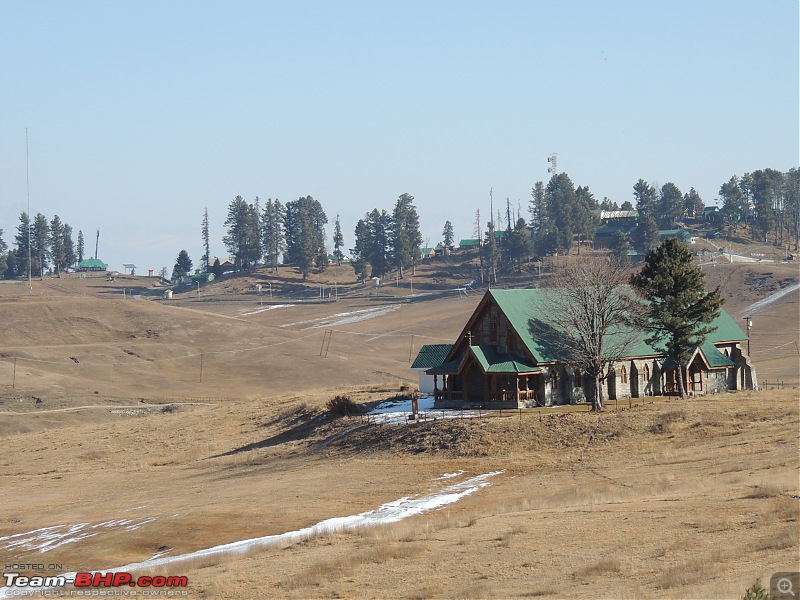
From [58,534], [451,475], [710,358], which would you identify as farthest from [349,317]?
[58,534]

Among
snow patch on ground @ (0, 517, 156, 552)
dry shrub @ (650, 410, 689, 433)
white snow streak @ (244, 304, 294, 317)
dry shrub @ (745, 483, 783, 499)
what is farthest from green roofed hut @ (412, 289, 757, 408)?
white snow streak @ (244, 304, 294, 317)

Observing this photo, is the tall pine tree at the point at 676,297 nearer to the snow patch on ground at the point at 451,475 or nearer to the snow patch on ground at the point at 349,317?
the snow patch on ground at the point at 451,475

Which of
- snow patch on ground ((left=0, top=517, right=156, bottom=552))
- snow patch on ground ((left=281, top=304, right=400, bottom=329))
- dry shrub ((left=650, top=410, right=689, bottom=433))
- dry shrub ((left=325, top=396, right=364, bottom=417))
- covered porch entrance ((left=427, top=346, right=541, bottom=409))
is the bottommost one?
snow patch on ground ((left=0, top=517, right=156, bottom=552))

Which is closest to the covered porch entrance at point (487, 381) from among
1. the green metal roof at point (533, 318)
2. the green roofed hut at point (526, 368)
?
the green roofed hut at point (526, 368)

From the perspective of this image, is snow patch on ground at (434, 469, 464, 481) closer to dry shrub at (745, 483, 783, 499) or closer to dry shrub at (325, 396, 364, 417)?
dry shrub at (745, 483, 783, 499)

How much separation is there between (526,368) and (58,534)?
28.6m

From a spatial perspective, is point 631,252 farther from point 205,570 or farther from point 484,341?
point 205,570

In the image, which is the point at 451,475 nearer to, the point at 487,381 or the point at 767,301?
the point at 487,381

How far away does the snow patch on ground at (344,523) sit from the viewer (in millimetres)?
33031

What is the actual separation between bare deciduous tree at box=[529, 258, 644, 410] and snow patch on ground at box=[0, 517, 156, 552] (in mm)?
27380

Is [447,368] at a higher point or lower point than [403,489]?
higher

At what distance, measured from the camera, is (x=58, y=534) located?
1592 inches

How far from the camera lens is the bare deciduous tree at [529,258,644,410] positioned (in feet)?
196

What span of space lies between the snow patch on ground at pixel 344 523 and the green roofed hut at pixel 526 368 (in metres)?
16.5
